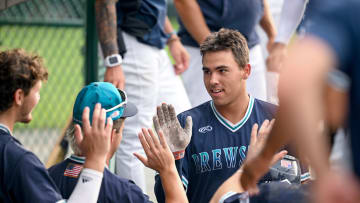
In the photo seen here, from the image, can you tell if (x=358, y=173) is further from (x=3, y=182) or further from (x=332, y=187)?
(x=3, y=182)

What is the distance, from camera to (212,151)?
325cm

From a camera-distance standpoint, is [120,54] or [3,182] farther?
[120,54]

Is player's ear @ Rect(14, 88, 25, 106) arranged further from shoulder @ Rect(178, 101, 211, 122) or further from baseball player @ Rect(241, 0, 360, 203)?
baseball player @ Rect(241, 0, 360, 203)

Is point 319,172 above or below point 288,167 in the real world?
above

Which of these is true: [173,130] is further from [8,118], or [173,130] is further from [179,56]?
[179,56]

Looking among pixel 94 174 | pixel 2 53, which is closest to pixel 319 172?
pixel 94 174

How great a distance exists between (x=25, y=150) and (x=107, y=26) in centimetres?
180

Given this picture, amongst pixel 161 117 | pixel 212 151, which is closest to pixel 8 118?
pixel 161 117

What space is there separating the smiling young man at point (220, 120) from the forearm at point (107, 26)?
2.43 feet

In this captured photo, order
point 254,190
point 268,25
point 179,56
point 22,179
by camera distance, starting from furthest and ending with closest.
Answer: point 268,25 → point 179,56 → point 22,179 → point 254,190

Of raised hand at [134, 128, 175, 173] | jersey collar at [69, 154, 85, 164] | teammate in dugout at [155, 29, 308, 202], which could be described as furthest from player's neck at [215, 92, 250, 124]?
jersey collar at [69, 154, 85, 164]

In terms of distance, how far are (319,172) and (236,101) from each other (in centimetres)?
209

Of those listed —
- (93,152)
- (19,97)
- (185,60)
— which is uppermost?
(185,60)

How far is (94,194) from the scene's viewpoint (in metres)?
2.42
